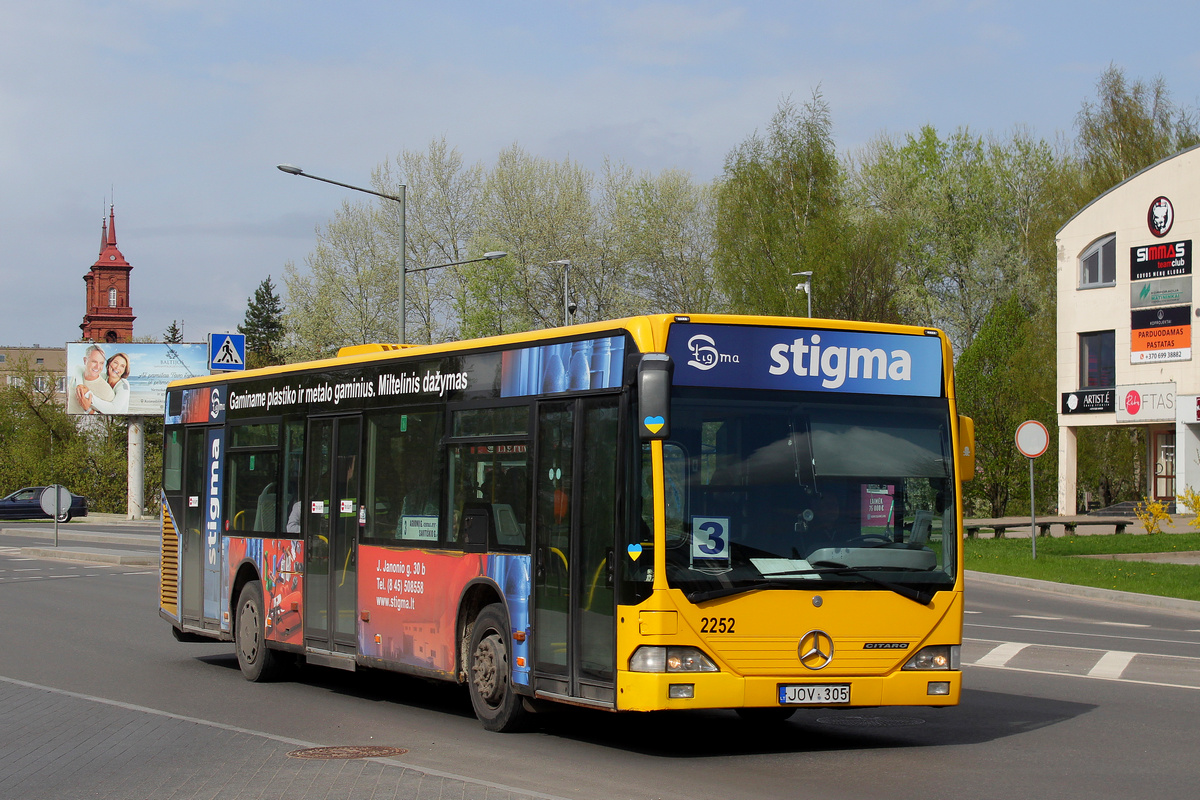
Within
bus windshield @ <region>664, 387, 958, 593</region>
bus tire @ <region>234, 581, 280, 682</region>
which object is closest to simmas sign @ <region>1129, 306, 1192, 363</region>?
bus tire @ <region>234, 581, 280, 682</region>

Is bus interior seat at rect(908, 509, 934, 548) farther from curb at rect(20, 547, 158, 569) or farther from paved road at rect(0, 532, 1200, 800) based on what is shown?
curb at rect(20, 547, 158, 569)

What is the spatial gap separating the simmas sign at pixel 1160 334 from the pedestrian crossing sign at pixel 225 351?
3410 cm

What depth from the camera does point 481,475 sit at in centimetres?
1074

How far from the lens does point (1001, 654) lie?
51.2 ft

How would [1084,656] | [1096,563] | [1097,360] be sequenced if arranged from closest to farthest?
[1084,656]
[1096,563]
[1097,360]

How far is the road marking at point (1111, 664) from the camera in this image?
13.8m

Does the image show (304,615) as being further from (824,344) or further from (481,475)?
(824,344)

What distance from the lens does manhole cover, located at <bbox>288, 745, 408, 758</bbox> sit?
8961 millimetres

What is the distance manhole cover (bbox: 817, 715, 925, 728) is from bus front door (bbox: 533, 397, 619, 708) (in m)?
2.67

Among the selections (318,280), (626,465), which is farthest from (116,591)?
(318,280)

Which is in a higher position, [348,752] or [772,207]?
[772,207]

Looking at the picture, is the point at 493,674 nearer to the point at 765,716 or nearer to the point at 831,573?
the point at 765,716

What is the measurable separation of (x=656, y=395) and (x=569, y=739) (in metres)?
2.98

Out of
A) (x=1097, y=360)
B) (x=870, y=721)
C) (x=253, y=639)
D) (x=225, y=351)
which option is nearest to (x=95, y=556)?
(x=225, y=351)
